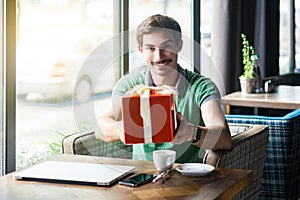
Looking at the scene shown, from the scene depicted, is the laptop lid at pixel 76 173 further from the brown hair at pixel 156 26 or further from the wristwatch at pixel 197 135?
the brown hair at pixel 156 26

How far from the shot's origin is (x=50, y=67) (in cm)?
313

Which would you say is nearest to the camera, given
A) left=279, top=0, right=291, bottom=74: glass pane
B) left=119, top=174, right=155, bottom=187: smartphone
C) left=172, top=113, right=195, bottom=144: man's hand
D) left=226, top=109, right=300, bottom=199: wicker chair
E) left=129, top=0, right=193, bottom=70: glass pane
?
left=119, top=174, right=155, bottom=187: smartphone

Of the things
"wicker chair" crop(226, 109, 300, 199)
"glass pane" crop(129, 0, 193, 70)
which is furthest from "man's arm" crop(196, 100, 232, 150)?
"glass pane" crop(129, 0, 193, 70)

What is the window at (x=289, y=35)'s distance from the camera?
251 inches

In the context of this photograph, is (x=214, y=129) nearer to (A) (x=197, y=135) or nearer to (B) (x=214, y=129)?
(B) (x=214, y=129)

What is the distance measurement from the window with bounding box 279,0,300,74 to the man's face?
412cm

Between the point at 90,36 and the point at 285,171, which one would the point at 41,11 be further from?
the point at 285,171

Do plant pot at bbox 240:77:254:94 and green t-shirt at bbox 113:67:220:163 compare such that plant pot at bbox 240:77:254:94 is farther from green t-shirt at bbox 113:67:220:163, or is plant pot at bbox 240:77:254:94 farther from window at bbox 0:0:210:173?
green t-shirt at bbox 113:67:220:163

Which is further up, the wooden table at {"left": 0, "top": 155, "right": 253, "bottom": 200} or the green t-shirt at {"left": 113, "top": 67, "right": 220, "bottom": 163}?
the green t-shirt at {"left": 113, "top": 67, "right": 220, "bottom": 163}

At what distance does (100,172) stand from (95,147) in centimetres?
79

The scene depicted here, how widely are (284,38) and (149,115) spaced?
16.1 feet

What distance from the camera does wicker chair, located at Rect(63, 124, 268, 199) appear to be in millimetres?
2428

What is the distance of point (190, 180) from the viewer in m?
1.92

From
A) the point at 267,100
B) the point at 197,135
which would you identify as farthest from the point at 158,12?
the point at 197,135
